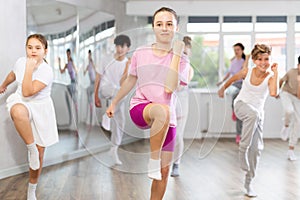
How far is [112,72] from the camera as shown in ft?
10.7

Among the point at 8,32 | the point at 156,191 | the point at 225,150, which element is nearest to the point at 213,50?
the point at 225,150

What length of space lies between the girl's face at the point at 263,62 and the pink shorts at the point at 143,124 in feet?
4.81

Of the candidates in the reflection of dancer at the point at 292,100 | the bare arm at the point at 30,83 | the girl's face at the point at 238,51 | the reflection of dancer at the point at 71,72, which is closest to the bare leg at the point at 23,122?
the bare arm at the point at 30,83

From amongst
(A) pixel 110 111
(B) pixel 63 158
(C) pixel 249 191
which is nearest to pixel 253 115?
(C) pixel 249 191

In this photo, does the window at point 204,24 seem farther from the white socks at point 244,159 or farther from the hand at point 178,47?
the hand at point 178,47

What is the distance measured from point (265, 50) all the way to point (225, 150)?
10.9ft

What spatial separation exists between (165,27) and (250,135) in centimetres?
160

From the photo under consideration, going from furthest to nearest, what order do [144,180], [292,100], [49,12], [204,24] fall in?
1. [204,24]
2. [292,100]
3. [49,12]
4. [144,180]

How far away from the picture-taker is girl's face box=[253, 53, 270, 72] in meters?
4.21

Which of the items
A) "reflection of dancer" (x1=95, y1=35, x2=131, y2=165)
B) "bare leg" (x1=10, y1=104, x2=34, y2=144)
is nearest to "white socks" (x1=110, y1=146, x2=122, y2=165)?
"reflection of dancer" (x1=95, y1=35, x2=131, y2=165)

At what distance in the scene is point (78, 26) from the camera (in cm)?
655

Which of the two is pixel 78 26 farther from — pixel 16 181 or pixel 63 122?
pixel 16 181

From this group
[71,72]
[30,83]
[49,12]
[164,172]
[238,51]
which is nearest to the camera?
[164,172]

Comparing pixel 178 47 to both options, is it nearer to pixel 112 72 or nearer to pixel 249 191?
pixel 112 72
